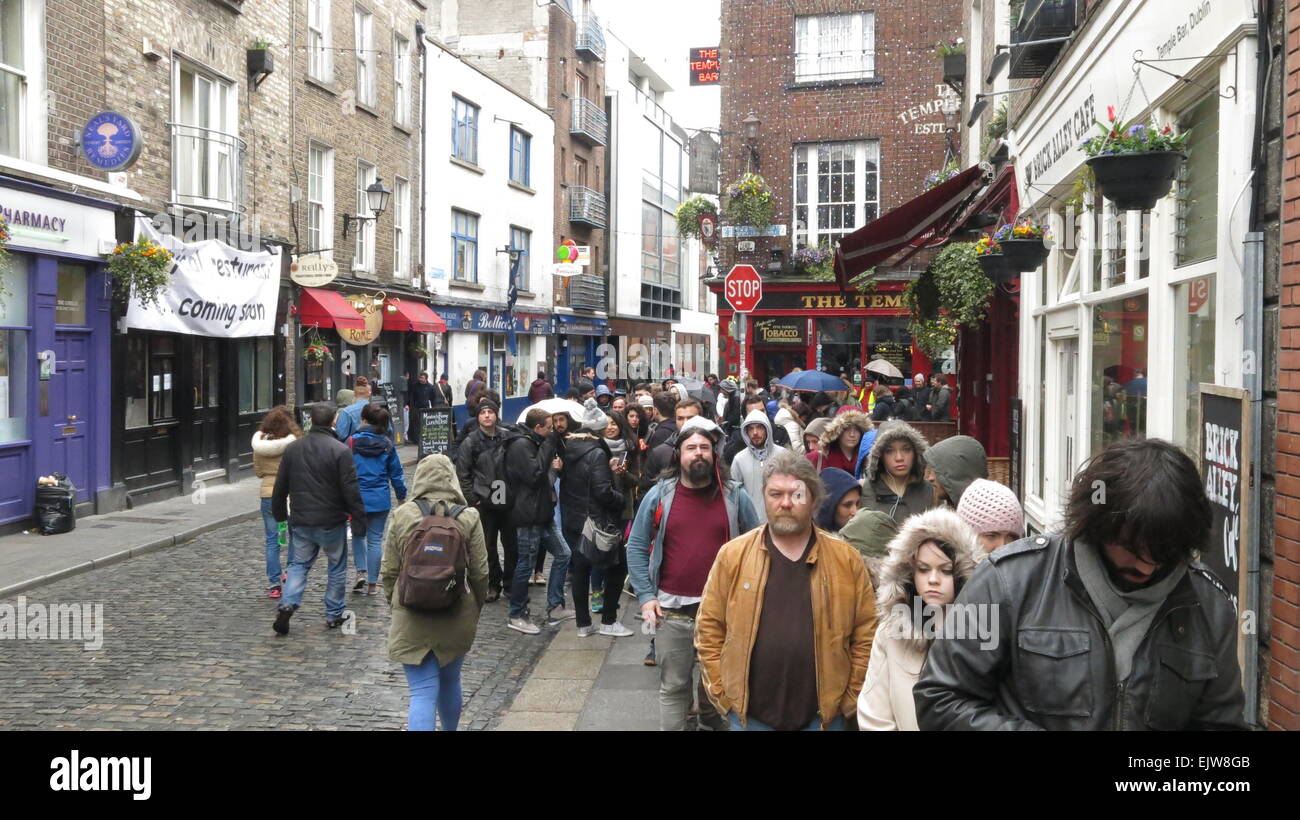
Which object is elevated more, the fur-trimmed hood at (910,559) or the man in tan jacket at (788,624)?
the fur-trimmed hood at (910,559)

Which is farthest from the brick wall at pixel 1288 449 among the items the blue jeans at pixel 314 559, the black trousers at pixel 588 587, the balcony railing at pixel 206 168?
the balcony railing at pixel 206 168

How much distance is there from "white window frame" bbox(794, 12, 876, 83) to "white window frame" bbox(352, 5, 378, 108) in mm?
9204

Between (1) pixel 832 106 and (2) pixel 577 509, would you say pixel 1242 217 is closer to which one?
(2) pixel 577 509

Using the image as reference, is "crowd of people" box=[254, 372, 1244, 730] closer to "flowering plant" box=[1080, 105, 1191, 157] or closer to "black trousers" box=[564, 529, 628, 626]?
"black trousers" box=[564, 529, 628, 626]

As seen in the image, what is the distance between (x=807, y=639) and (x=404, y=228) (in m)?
23.1

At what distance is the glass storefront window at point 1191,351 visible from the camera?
5.32 metres

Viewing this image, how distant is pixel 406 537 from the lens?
564cm

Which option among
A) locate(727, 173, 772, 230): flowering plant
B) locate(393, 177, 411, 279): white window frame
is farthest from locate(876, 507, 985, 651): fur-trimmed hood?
locate(393, 177, 411, 279): white window frame

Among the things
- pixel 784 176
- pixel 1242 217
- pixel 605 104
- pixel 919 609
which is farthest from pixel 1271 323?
pixel 605 104

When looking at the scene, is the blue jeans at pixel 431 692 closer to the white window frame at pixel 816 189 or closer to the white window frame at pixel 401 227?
the white window frame at pixel 816 189

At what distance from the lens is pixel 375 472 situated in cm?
917

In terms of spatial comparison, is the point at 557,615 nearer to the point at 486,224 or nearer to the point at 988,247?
the point at 988,247

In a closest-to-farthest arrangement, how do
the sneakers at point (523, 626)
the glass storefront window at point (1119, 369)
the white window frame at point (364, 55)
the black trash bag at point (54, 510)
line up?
the glass storefront window at point (1119, 369), the sneakers at point (523, 626), the black trash bag at point (54, 510), the white window frame at point (364, 55)

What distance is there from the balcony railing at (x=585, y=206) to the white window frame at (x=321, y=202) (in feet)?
54.2
